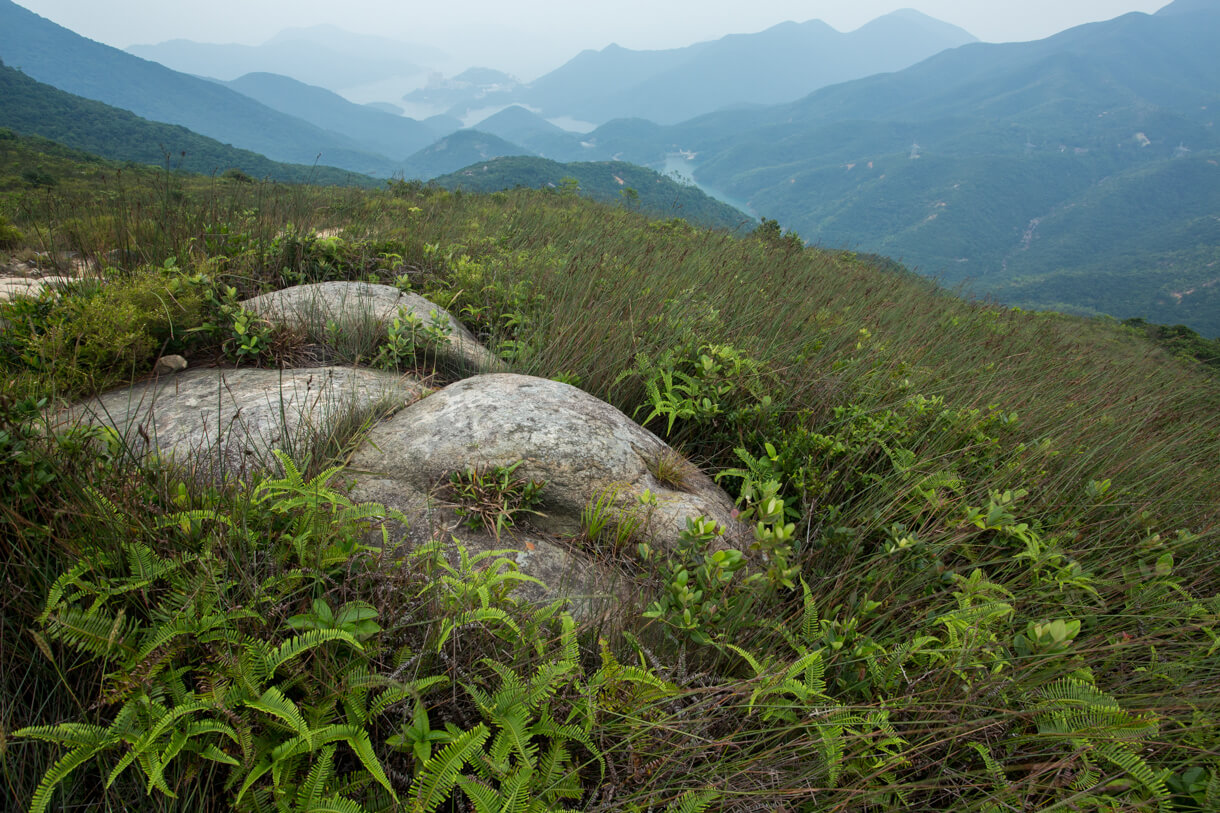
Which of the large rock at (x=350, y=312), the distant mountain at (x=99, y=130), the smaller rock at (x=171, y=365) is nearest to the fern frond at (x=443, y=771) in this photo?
the large rock at (x=350, y=312)

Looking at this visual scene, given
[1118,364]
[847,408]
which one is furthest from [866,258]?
[847,408]

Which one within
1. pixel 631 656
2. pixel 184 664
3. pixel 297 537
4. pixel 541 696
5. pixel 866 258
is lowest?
pixel 631 656

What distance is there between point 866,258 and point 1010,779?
37.8 feet

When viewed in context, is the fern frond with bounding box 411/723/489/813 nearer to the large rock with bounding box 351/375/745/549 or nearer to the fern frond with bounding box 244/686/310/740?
the fern frond with bounding box 244/686/310/740

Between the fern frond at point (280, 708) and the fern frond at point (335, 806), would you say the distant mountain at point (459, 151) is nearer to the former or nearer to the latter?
the fern frond at point (280, 708)

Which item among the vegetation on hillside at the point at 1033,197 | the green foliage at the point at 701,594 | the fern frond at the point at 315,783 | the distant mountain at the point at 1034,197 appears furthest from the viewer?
the distant mountain at the point at 1034,197

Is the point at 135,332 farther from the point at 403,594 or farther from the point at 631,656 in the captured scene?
the point at 631,656

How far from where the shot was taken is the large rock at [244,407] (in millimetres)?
1968

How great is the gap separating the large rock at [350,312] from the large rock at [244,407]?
1.47 ft

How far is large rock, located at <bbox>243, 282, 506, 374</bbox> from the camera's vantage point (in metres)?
3.33

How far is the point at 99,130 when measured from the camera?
59625 mm

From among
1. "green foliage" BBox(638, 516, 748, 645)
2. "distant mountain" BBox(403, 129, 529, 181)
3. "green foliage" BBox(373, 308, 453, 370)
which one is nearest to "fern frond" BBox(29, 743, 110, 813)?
"green foliage" BBox(638, 516, 748, 645)

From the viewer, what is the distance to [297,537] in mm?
1453

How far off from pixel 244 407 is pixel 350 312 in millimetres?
1251
